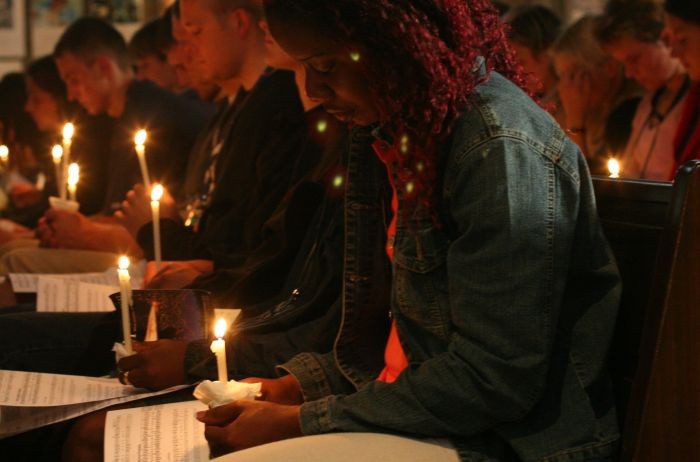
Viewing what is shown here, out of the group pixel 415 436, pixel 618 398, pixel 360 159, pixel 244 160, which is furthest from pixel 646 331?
pixel 244 160

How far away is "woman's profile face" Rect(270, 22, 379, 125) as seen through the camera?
139cm

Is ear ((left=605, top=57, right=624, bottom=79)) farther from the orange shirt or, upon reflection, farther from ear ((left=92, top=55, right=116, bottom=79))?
the orange shirt

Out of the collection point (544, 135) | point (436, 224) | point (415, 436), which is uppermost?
point (544, 135)

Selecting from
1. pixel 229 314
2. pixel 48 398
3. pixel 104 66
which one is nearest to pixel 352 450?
pixel 48 398

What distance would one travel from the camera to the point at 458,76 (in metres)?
1.32

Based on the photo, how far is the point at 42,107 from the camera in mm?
5570

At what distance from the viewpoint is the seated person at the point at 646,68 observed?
3.48 m

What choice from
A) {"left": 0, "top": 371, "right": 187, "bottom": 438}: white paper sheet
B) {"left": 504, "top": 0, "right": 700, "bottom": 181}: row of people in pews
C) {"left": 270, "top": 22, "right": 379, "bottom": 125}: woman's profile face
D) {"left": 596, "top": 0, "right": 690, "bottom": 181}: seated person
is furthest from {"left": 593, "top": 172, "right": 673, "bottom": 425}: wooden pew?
{"left": 596, "top": 0, "right": 690, "bottom": 181}: seated person

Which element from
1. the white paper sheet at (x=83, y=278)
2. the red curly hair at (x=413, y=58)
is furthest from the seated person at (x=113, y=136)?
the red curly hair at (x=413, y=58)

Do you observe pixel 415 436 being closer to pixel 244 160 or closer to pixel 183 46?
pixel 244 160

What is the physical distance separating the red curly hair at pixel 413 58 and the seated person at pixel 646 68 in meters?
2.25

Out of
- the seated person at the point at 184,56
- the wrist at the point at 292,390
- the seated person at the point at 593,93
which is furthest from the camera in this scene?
the seated person at the point at 593,93

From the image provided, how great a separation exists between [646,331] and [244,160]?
1552mm

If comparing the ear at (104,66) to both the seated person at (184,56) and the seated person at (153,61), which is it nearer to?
the seated person at (184,56)
